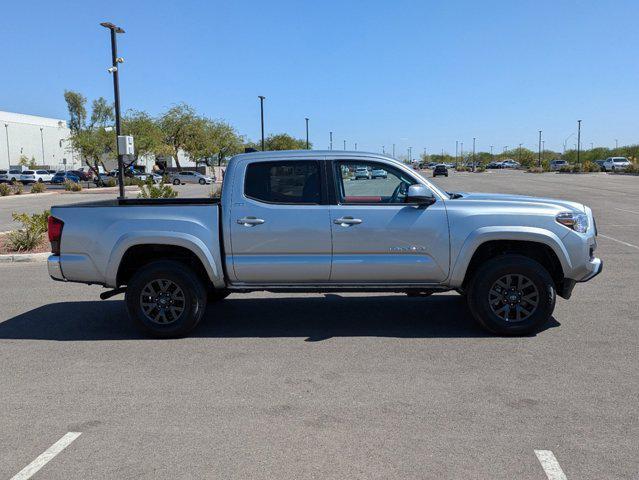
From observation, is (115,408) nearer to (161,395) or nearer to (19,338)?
(161,395)

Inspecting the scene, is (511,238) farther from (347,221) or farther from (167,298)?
(167,298)

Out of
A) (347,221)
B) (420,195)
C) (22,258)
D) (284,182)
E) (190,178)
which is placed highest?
(284,182)

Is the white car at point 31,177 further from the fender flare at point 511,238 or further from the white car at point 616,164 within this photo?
the white car at point 616,164

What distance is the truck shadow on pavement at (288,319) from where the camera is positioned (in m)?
6.63

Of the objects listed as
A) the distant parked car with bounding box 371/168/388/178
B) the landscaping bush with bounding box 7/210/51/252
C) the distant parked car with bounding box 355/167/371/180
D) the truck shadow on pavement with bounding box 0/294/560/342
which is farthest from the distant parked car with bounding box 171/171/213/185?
the distant parked car with bounding box 371/168/388/178

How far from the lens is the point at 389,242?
627 cm

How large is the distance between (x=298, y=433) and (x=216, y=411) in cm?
73

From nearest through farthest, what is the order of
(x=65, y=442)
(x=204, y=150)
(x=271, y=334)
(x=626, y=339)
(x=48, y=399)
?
(x=65, y=442) → (x=48, y=399) → (x=626, y=339) → (x=271, y=334) → (x=204, y=150)

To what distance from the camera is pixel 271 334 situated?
6.57 m

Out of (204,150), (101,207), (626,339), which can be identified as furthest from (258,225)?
(204,150)

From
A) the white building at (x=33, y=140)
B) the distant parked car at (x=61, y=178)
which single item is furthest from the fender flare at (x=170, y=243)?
the white building at (x=33, y=140)

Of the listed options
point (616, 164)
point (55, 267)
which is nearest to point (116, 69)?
point (55, 267)

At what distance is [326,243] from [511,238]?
1.90 metres

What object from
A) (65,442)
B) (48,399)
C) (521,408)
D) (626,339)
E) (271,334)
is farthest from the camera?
(271,334)
